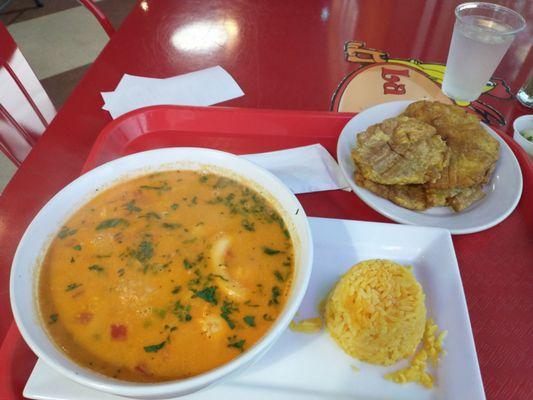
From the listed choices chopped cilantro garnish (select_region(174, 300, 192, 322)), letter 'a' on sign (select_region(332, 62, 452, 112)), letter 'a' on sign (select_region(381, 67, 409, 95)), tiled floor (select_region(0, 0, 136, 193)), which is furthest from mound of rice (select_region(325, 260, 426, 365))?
tiled floor (select_region(0, 0, 136, 193))

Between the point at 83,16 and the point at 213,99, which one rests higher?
the point at 213,99

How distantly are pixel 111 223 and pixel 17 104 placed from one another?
1.21 m

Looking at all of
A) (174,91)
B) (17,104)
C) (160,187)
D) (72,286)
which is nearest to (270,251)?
(160,187)

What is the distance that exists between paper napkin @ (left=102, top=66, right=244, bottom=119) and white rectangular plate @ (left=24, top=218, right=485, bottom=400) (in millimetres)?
1160

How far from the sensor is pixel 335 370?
3.43ft

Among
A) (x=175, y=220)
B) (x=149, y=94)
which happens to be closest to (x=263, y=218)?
(x=175, y=220)

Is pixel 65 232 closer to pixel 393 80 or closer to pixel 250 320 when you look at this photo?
pixel 250 320

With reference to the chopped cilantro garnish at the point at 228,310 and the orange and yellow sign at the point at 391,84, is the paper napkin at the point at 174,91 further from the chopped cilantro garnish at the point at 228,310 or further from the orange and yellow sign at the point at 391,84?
the chopped cilantro garnish at the point at 228,310

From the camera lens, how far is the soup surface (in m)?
0.98

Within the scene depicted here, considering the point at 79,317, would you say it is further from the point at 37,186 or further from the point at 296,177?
the point at 296,177

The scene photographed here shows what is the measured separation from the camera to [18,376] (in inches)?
42.8

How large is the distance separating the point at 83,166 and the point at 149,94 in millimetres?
570

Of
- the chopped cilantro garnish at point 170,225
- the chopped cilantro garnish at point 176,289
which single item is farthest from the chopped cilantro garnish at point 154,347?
the chopped cilantro garnish at point 170,225

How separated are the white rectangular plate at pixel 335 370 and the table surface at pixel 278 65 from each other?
6.9 inches
